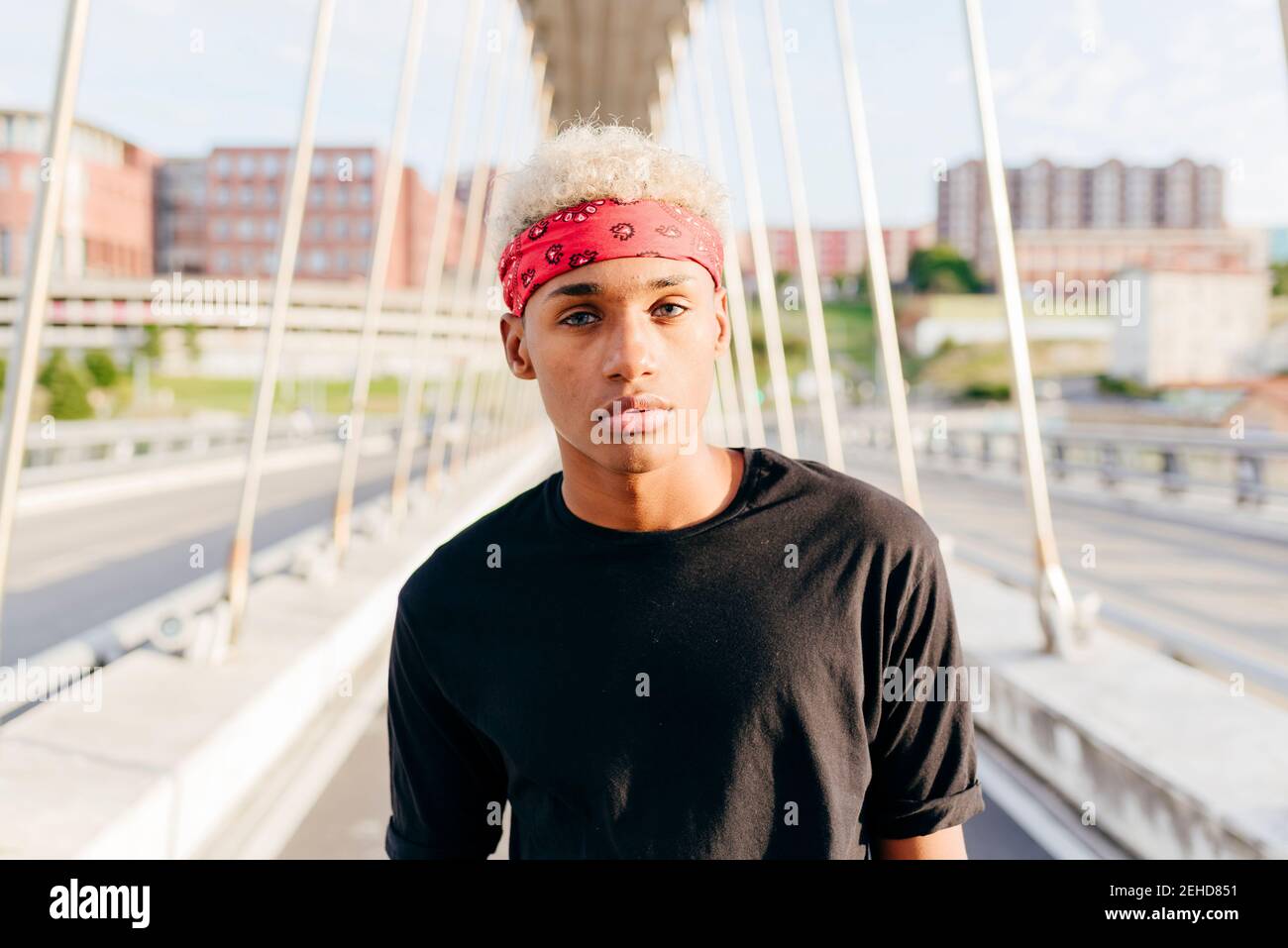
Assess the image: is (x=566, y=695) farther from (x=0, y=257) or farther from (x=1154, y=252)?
(x=1154, y=252)

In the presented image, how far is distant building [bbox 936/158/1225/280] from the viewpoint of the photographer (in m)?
89.5

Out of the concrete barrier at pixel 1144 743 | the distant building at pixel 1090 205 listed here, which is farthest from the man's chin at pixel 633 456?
the distant building at pixel 1090 205

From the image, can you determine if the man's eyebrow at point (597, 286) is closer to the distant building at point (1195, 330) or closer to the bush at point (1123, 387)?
the distant building at point (1195, 330)

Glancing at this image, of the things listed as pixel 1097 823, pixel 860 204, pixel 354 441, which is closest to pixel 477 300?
pixel 354 441

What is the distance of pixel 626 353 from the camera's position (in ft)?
5.06

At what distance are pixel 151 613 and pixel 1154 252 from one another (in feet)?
267

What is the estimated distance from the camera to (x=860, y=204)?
998 cm

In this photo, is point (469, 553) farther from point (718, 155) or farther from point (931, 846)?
point (718, 155)

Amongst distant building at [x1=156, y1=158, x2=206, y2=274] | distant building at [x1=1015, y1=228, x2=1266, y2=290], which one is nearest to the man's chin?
distant building at [x1=1015, y1=228, x2=1266, y2=290]

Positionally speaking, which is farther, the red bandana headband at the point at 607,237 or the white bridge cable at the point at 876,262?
the white bridge cable at the point at 876,262

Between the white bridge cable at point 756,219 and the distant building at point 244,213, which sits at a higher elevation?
the distant building at point 244,213

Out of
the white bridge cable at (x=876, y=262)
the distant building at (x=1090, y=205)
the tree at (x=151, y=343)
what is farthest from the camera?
the distant building at (x=1090, y=205)

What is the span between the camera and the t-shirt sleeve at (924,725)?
1.58 meters

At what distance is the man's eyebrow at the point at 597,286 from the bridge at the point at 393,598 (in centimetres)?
92
